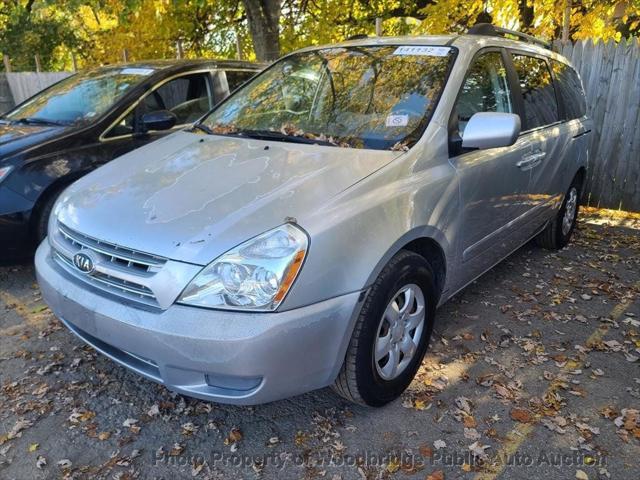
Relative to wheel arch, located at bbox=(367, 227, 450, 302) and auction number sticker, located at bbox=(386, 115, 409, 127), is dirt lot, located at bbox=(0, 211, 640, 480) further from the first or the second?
auction number sticker, located at bbox=(386, 115, 409, 127)

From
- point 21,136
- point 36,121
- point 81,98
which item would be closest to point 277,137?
point 21,136

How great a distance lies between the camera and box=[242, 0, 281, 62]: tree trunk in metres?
8.21

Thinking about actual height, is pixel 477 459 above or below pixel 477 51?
below

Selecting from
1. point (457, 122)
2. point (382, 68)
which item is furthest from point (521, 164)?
point (382, 68)

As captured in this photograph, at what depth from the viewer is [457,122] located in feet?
10.2

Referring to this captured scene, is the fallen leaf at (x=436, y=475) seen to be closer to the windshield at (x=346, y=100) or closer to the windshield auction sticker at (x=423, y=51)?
the windshield at (x=346, y=100)

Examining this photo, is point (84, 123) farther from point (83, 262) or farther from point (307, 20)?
point (307, 20)

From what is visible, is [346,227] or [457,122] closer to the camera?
[346,227]

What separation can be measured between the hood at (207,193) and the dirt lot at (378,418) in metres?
0.97

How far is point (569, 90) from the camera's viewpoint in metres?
4.82

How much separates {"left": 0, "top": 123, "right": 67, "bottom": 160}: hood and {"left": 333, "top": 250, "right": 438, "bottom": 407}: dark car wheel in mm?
3208

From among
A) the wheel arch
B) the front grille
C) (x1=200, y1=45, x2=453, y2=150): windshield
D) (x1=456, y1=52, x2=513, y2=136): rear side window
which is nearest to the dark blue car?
(x1=200, y1=45, x2=453, y2=150): windshield

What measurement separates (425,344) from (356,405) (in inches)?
20.1

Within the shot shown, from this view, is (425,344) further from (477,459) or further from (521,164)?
(521,164)
